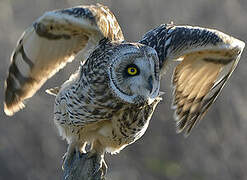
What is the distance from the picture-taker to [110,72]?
5.23 m

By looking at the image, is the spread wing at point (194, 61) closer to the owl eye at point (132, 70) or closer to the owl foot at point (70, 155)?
the owl eye at point (132, 70)

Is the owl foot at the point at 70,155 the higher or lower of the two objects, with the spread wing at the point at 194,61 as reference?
lower

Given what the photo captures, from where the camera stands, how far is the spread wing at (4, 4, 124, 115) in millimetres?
5395

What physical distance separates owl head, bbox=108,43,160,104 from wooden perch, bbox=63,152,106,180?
1.71 ft

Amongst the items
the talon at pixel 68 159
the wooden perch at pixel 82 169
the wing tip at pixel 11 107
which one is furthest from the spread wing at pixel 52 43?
the wooden perch at pixel 82 169

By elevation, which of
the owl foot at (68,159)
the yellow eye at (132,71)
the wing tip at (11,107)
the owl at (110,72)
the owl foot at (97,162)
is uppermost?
the yellow eye at (132,71)

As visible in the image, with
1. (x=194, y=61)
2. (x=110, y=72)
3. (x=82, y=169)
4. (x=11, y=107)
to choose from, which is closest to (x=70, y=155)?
(x=82, y=169)

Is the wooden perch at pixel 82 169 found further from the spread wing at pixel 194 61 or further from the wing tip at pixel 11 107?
the spread wing at pixel 194 61

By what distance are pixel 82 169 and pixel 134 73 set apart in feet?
2.44

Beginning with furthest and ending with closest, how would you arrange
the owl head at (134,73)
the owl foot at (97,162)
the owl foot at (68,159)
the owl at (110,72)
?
1. the owl foot at (68,159)
2. the owl foot at (97,162)
3. the owl at (110,72)
4. the owl head at (134,73)

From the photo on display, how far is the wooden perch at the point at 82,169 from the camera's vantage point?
5195 millimetres

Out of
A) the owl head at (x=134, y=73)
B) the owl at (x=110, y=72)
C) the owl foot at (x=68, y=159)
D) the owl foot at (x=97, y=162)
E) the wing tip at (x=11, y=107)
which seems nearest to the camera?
the owl head at (x=134, y=73)

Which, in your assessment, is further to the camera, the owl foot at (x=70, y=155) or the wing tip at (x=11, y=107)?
the wing tip at (x=11, y=107)

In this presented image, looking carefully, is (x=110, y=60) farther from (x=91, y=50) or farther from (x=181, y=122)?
(x=181, y=122)
